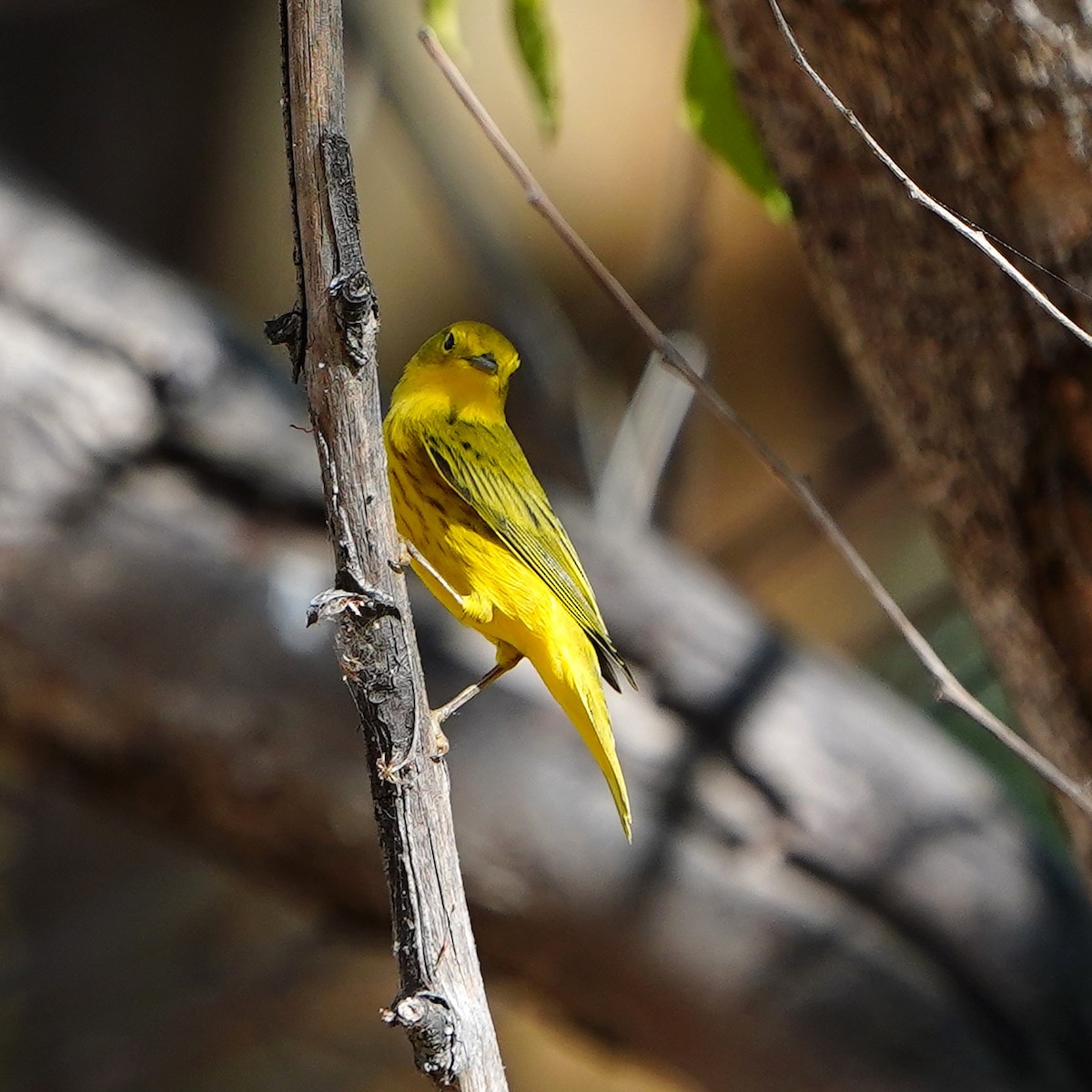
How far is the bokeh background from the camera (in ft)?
13.3

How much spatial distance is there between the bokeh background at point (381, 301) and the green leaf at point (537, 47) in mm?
2376

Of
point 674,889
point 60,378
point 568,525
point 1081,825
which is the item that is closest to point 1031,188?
point 1081,825

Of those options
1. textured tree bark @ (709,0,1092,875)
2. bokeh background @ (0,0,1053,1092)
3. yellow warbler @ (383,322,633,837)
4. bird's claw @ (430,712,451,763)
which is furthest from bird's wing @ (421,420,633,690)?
bokeh background @ (0,0,1053,1092)

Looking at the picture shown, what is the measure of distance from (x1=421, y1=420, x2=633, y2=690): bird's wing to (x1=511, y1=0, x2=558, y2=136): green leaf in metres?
0.64

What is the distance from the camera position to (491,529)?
39.8 inches

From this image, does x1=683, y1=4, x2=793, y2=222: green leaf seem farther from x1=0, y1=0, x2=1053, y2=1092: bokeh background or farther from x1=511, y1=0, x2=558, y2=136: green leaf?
x1=0, y1=0, x2=1053, y2=1092: bokeh background

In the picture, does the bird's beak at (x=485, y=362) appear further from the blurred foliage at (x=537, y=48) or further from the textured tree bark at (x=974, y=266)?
the textured tree bark at (x=974, y=266)

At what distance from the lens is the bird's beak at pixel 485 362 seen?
987 mm

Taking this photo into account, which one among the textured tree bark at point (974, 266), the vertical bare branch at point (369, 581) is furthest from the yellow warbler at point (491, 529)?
the textured tree bark at point (974, 266)

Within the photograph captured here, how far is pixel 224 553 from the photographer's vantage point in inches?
104

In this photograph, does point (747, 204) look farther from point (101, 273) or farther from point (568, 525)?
→ point (101, 273)

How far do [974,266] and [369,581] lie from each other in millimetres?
1002

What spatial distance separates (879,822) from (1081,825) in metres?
0.96

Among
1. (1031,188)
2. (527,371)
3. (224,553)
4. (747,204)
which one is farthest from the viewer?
(747,204)
